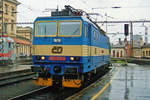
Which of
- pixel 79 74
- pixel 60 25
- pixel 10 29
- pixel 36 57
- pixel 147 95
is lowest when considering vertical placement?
pixel 147 95

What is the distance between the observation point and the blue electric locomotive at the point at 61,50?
1081 cm

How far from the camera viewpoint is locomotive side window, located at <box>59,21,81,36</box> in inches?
434

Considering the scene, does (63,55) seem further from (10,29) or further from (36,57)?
(10,29)

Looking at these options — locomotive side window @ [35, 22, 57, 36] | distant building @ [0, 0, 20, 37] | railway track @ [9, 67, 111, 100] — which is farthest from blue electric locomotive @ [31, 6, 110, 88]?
distant building @ [0, 0, 20, 37]

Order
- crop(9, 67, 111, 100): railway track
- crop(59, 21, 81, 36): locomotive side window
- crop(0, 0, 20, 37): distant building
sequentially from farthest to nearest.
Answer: crop(0, 0, 20, 37): distant building, crop(59, 21, 81, 36): locomotive side window, crop(9, 67, 111, 100): railway track

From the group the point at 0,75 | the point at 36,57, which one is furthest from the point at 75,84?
the point at 0,75

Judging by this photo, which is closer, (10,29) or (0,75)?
(0,75)

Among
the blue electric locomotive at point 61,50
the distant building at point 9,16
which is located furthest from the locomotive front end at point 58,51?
the distant building at point 9,16

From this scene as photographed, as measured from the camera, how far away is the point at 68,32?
11141 mm

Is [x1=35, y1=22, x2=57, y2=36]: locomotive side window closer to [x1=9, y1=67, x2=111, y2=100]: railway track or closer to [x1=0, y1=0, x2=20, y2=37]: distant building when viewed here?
[x1=9, y1=67, x2=111, y2=100]: railway track

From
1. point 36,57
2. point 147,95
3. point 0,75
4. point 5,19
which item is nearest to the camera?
point 147,95

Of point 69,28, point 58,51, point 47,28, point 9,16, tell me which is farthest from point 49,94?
point 9,16

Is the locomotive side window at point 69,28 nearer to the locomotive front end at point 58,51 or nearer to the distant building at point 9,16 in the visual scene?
the locomotive front end at point 58,51

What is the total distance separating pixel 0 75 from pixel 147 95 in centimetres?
1146
